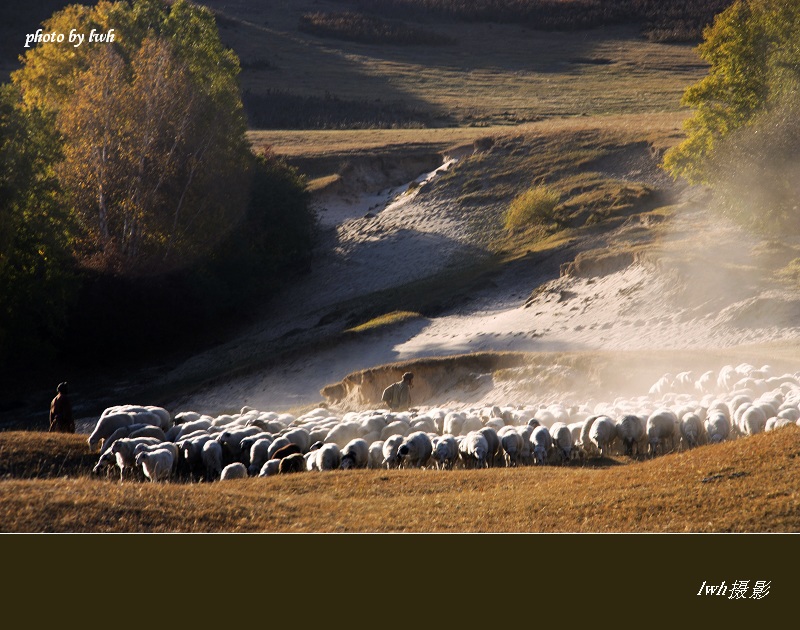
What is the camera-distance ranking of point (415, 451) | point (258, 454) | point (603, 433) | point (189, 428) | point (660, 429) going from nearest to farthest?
point (415, 451) < point (660, 429) < point (603, 433) < point (258, 454) < point (189, 428)

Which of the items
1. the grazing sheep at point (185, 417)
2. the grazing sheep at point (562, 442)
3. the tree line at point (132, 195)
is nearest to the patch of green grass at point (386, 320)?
the tree line at point (132, 195)

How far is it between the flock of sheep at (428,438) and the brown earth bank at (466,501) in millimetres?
2192

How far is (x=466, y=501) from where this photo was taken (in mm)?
14602

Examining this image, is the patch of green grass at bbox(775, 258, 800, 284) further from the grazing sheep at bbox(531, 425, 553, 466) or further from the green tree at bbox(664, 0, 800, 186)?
the grazing sheep at bbox(531, 425, 553, 466)

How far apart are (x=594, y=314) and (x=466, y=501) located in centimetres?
2571

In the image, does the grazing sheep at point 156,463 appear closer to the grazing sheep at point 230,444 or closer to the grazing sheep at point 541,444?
the grazing sheep at point 230,444

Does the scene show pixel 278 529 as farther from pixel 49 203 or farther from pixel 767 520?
pixel 49 203

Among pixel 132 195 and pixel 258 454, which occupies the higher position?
pixel 132 195

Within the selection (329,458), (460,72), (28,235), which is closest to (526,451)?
(329,458)

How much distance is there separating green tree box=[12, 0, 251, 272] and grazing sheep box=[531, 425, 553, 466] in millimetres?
33538

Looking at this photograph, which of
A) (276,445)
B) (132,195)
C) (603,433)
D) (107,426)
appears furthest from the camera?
(132,195)

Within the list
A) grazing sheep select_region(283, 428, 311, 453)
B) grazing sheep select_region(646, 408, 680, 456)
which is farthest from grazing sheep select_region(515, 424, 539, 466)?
grazing sheep select_region(283, 428, 311, 453)

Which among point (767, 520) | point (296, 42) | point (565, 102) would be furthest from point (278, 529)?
point (296, 42)

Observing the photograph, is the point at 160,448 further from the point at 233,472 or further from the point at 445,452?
the point at 445,452
